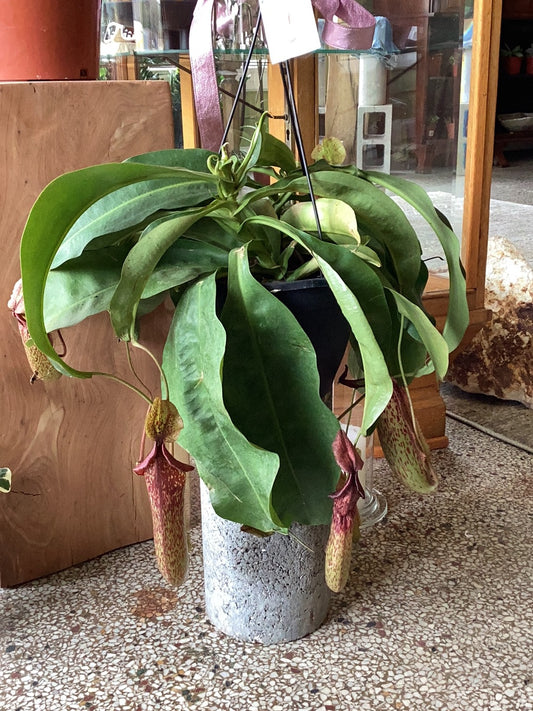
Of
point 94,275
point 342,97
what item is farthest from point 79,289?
point 342,97

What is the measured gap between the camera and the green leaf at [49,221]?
0.62 meters

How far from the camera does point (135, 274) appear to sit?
65 centimetres

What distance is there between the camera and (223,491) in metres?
0.66

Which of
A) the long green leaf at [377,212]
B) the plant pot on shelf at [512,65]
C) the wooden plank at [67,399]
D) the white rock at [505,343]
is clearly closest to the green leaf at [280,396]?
the long green leaf at [377,212]

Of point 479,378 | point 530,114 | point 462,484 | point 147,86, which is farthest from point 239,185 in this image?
point 530,114

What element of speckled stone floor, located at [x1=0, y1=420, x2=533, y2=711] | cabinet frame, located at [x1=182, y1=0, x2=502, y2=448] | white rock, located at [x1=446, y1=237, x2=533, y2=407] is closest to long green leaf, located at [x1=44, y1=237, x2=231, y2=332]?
speckled stone floor, located at [x1=0, y1=420, x2=533, y2=711]

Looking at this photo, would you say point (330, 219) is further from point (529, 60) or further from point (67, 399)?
point (529, 60)

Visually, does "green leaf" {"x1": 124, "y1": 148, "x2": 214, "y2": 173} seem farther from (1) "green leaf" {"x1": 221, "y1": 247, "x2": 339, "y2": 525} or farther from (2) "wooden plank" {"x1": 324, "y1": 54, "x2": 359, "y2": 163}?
(2) "wooden plank" {"x1": 324, "y1": 54, "x2": 359, "y2": 163}

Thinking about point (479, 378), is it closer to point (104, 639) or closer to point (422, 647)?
point (422, 647)

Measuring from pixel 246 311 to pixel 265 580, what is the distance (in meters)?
0.35

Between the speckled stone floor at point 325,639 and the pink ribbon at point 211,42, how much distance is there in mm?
603

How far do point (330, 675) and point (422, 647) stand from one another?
0.12 meters

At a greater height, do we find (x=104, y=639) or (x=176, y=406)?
(x=176, y=406)

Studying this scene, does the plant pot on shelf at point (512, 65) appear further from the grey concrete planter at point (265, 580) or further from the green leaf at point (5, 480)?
the green leaf at point (5, 480)
